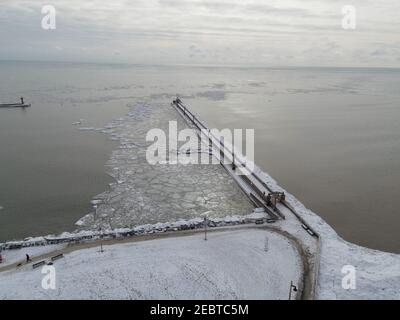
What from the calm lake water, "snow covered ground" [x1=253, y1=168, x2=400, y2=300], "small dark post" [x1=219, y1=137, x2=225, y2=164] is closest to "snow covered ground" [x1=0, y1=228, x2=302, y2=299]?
"snow covered ground" [x1=253, y1=168, x2=400, y2=300]

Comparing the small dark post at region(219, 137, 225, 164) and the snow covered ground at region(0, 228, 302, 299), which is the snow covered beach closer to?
the snow covered ground at region(0, 228, 302, 299)

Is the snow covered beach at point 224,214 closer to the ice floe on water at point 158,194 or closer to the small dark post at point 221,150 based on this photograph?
the ice floe on water at point 158,194

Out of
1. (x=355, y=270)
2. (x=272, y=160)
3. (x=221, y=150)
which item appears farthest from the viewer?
(x=221, y=150)

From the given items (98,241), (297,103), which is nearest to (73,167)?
(98,241)

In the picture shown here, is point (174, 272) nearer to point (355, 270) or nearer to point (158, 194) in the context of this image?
point (355, 270)

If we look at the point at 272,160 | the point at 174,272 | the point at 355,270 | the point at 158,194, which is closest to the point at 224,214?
the point at 158,194

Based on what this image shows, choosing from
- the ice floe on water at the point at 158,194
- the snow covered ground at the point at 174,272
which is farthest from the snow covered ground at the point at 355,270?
the ice floe on water at the point at 158,194
